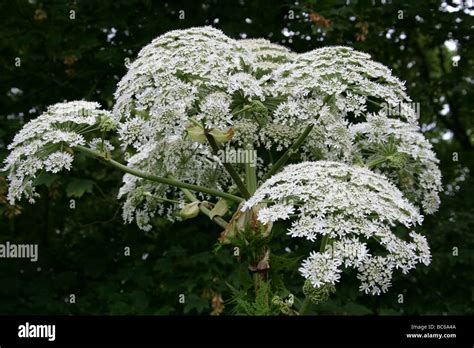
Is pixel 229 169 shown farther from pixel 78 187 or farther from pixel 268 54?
pixel 78 187

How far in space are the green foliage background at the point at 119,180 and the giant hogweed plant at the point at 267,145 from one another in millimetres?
1988

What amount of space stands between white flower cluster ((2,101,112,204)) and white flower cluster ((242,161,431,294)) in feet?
4.22

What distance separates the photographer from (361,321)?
13.7 ft

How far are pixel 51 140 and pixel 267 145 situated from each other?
134 cm

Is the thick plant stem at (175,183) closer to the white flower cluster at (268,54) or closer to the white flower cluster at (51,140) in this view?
the white flower cluster at (51,140)

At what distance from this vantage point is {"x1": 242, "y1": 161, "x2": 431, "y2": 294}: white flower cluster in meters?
3.66

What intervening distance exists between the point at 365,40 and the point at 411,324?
4.38 m

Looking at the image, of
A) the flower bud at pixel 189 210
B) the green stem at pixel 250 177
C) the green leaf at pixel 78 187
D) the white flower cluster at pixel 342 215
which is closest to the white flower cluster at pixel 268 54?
the green stem at pixel 250 177

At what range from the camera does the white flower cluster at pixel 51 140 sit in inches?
181

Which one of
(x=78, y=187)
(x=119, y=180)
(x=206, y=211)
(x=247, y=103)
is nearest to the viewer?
(x=247, y=103)

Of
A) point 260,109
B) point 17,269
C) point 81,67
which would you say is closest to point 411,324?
point 260,109

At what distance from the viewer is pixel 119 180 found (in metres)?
8.84

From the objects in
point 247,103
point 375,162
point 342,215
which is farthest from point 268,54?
point 342,215

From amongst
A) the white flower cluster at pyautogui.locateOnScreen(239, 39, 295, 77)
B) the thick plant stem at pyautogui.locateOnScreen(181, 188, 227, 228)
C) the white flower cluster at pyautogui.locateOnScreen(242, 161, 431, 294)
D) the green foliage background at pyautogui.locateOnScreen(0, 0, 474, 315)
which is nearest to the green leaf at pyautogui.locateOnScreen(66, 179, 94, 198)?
the green foliage background at pyautogui.locateOnScreen(0, 0, 474, 315)
